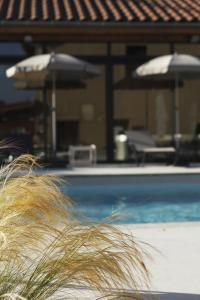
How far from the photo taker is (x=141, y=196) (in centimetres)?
1015

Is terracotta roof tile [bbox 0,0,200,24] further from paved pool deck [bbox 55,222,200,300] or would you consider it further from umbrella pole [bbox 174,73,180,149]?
paved pool deck [bbox 55,222,200,300]

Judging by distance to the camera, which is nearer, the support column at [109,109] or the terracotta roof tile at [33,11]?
the terracotta roof tile at [33,11]

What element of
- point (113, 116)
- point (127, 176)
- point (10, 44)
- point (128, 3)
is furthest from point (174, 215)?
point (128, 3)

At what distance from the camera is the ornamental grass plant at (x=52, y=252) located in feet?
7.87

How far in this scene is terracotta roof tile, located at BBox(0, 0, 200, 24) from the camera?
1308 cm

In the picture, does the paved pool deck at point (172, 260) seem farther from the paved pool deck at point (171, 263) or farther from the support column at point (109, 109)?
the support column at point (109, 109)

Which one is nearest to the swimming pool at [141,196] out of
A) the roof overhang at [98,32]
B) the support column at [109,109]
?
the support column at [109,109]

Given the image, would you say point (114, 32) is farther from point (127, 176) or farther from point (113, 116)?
point (127, 176)

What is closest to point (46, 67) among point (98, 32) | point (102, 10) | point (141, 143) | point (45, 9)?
point (98, 32)

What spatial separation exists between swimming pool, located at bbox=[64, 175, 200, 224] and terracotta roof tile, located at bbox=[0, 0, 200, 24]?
161 inches

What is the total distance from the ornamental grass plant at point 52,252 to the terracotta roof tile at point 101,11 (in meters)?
10.6

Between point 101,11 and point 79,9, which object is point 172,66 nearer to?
point 101,11

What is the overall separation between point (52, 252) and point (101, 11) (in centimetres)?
1180

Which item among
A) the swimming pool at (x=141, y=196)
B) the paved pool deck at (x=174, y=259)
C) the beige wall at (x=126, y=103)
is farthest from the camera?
the beige wall at (x=126, y=103)
